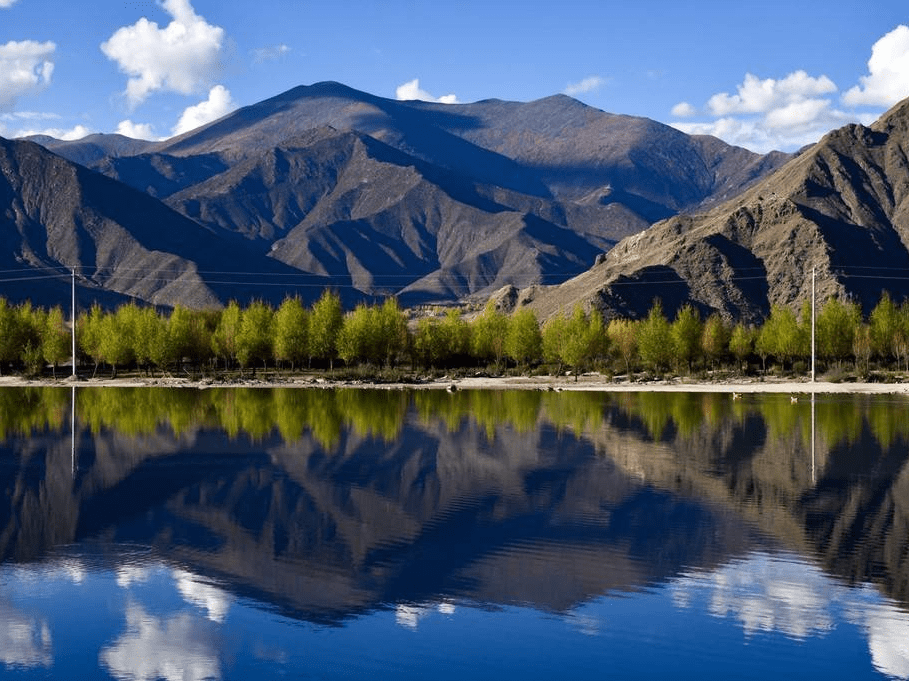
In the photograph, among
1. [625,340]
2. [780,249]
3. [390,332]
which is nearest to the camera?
[390,332]

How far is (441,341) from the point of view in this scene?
357 feet

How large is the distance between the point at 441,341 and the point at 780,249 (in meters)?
70.1

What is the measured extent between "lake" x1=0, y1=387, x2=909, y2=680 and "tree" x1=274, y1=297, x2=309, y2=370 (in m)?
55.5

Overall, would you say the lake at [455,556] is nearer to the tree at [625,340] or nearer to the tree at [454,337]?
the tree at [454,337]

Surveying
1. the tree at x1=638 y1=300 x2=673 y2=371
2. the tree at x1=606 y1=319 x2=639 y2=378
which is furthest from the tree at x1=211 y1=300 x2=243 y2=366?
the tree at x1=638 y1=300 x2=673 y2=371

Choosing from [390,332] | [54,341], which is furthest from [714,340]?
[54,341]

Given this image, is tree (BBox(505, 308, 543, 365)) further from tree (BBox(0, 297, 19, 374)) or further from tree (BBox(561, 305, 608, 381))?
tree (BBox(0, 297, 19, 374))

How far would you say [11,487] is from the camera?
107 feet

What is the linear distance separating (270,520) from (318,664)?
37.4ft

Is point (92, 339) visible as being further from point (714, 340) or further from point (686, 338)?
point (714, 340)

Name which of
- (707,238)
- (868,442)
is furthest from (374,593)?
(707,238)

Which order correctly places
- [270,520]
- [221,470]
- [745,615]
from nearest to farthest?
[745,615] < [270,520] < [221,470]

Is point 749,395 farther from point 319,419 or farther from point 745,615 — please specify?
point 745,615

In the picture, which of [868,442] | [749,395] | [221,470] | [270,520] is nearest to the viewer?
[270,520]
